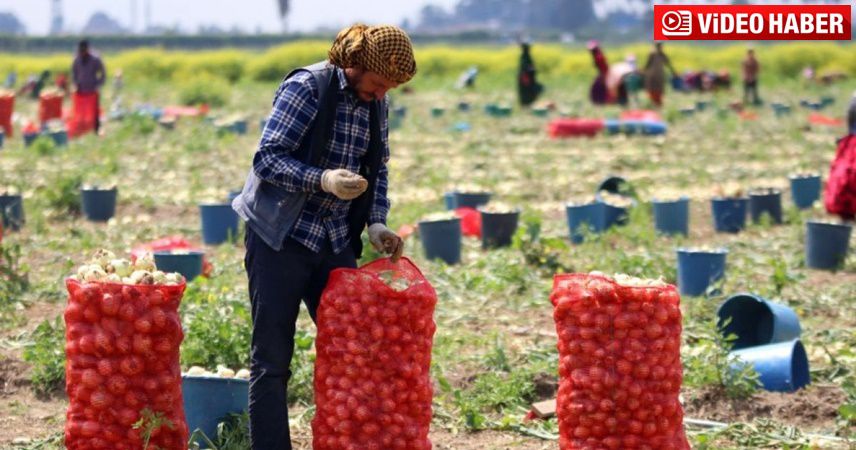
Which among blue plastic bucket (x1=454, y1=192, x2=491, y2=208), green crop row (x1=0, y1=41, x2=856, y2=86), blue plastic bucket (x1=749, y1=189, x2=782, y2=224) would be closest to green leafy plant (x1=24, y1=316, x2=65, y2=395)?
blue plastic bucket (x1=454, y1=192, x2=491, y2=208)

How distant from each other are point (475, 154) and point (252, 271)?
1363 cm

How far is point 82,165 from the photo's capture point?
15430 millimetres

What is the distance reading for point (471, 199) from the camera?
11.3 meters

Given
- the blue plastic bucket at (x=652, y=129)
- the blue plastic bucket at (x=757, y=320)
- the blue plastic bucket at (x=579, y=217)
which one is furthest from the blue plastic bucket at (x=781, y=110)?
the blue plastic bucket at (x=757, y=320)

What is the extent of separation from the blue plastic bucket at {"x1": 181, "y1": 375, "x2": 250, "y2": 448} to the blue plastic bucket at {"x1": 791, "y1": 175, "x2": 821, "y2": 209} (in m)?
8.69

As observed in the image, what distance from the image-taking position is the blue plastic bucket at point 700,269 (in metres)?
8.20

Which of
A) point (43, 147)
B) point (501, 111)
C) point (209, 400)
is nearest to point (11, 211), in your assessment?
point (43, 147)

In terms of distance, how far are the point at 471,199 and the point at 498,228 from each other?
1.31m

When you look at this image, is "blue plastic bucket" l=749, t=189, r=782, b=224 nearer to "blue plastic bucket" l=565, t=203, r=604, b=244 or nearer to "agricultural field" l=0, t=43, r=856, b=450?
"agricultural field" l=0, t=43, r=856, b=450

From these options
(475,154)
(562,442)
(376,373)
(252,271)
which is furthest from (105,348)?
(475,154)

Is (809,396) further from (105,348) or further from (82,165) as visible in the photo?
(82,165)

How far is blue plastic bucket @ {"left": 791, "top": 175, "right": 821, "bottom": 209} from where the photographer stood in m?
12.5

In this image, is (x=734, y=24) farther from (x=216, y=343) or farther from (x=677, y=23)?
(x=216, y=343)

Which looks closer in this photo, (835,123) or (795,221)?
(795,221)
